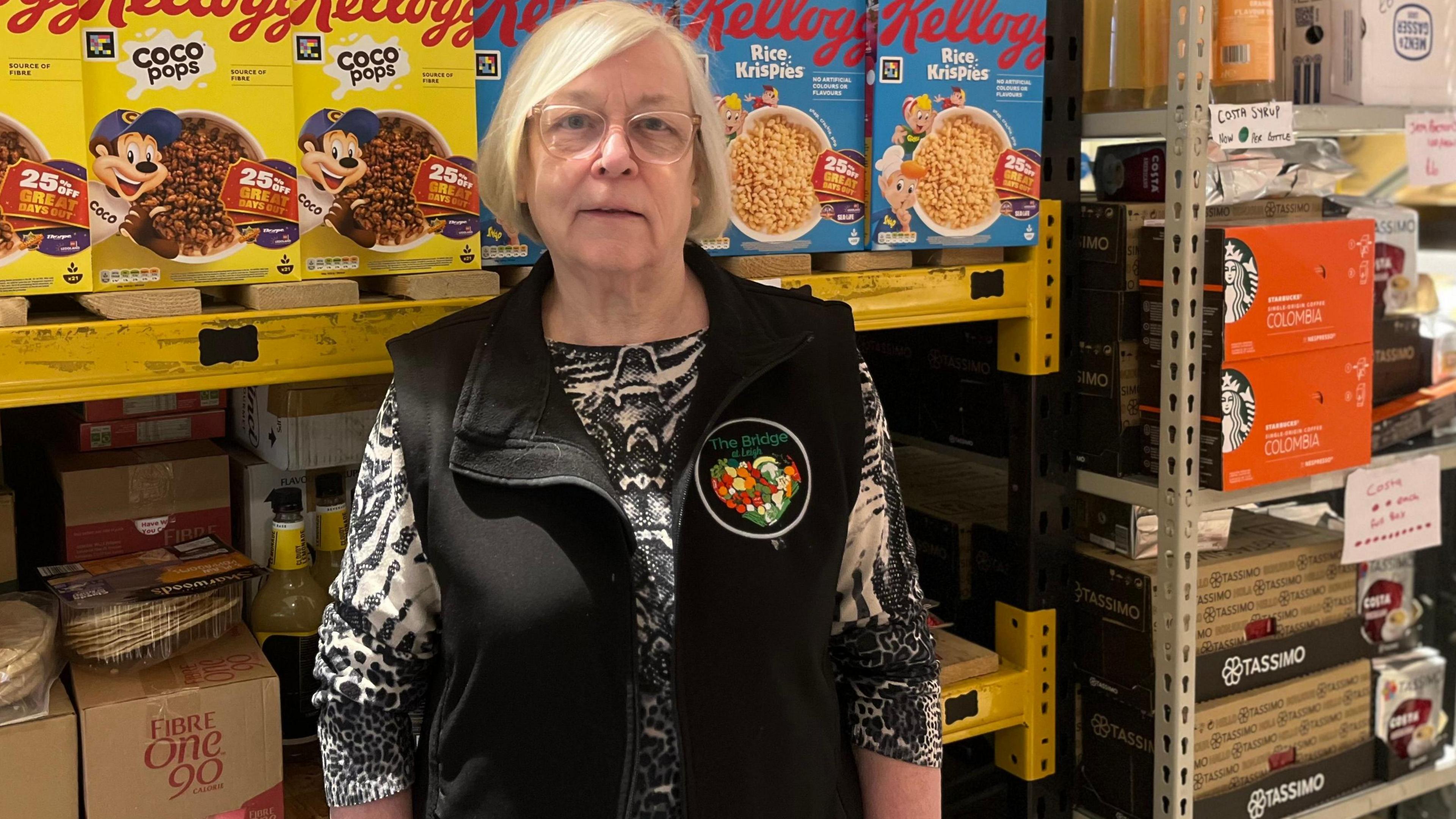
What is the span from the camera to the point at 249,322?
4.76 ft

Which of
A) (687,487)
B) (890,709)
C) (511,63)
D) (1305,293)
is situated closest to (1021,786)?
(890,709)

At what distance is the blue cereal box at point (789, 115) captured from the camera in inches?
67.7

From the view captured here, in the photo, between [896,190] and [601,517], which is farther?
[896,190]

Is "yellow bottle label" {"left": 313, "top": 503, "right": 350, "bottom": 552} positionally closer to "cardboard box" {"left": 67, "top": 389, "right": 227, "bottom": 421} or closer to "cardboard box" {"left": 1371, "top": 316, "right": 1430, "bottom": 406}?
"cardboard box" {"left": 67, "top": 389, "right": 227, "bottom": 421}

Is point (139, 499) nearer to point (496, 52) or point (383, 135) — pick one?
point (383, 135)

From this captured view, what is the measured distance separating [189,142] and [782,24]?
756mm

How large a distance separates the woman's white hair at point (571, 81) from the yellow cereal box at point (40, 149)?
42 cm

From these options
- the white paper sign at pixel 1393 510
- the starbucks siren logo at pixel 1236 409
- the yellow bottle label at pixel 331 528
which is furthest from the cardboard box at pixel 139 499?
the white paper sign at pixel 1393 510

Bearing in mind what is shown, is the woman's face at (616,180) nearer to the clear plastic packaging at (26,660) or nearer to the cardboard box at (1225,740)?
the clear plastic packaging at (26,660)

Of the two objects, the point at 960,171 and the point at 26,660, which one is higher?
the point at 960,171

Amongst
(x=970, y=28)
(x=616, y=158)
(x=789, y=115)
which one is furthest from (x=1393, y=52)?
(x=616, y=158)

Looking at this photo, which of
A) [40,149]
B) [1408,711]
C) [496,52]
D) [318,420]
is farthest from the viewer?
[1408,711]

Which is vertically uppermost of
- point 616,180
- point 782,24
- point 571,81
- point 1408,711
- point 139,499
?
point 782,24

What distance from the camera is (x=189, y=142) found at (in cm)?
137
